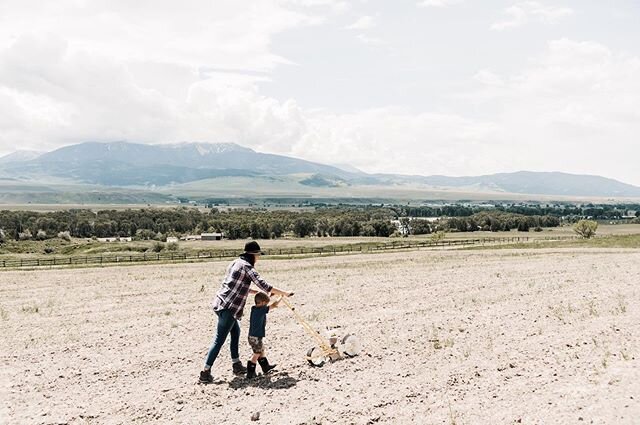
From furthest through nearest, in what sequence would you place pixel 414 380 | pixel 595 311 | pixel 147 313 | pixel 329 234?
pixel 329 234
pixel 147 313
pixel 595 311
pixel 414 380

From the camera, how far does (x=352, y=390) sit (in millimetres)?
11461

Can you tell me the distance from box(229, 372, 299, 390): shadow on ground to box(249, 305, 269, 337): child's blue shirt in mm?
925

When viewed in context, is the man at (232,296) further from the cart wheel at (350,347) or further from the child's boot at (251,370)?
the cart wheel at (350,347)

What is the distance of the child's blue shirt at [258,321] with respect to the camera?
12.4m

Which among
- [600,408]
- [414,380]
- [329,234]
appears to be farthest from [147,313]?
[329,234]

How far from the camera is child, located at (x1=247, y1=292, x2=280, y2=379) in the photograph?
1236 cm

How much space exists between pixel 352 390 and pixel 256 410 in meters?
1.92

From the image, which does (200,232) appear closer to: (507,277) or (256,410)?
(507,277)

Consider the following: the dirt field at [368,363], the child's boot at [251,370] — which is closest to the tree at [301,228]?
the dirt field at [368,363]

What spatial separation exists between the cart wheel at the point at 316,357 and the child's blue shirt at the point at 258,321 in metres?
1.49

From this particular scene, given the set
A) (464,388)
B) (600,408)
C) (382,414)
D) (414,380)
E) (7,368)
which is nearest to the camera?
(600,408)

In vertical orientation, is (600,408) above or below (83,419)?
above

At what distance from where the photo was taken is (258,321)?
12484 mm

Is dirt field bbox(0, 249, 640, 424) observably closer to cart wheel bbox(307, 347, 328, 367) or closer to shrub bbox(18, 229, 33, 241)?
cart wheel bbox(307, 347, 328, 367)
